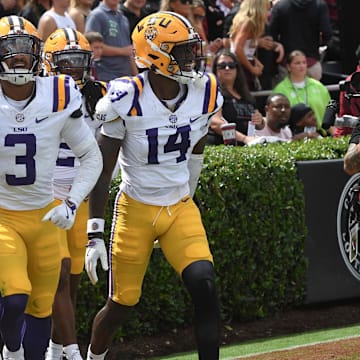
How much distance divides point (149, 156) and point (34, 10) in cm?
428

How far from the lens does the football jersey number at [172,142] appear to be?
18.3 ft

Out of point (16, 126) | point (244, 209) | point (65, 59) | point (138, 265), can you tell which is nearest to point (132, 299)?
point (138, 265)

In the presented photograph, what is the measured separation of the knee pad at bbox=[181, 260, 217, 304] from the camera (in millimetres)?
5285

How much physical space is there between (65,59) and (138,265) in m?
1.54

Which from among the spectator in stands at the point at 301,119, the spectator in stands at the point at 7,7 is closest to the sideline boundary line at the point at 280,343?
the spectator in stands at the point at 301,119

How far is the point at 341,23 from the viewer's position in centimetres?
1270

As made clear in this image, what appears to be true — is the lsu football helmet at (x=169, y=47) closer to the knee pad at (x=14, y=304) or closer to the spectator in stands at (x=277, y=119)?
the knee pad at (x=14, y=304)

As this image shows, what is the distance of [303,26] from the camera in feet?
36.3

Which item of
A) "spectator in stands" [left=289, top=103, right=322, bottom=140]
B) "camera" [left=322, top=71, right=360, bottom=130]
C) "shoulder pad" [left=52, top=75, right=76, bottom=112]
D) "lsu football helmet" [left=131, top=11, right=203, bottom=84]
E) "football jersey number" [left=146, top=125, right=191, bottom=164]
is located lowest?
"spectator in stands" [left=289, top=103, right=322, bottom=140]

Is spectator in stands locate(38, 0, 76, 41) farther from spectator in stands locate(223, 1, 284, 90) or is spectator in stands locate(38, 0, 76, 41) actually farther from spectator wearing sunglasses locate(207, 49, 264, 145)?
spectator in stands locate(223, 1, 284, 90)

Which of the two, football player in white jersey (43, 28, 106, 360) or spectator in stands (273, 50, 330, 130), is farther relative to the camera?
spectator in stands (273, 50, 330, 130)

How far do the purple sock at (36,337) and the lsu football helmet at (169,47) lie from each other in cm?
143

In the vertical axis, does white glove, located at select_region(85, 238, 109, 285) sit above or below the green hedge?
above

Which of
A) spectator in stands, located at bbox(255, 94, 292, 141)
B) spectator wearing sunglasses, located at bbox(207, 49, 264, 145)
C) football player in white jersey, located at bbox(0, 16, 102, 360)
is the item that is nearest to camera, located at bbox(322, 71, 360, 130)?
football player in white jersey, located at bbox(0, 16, 102, 360)
